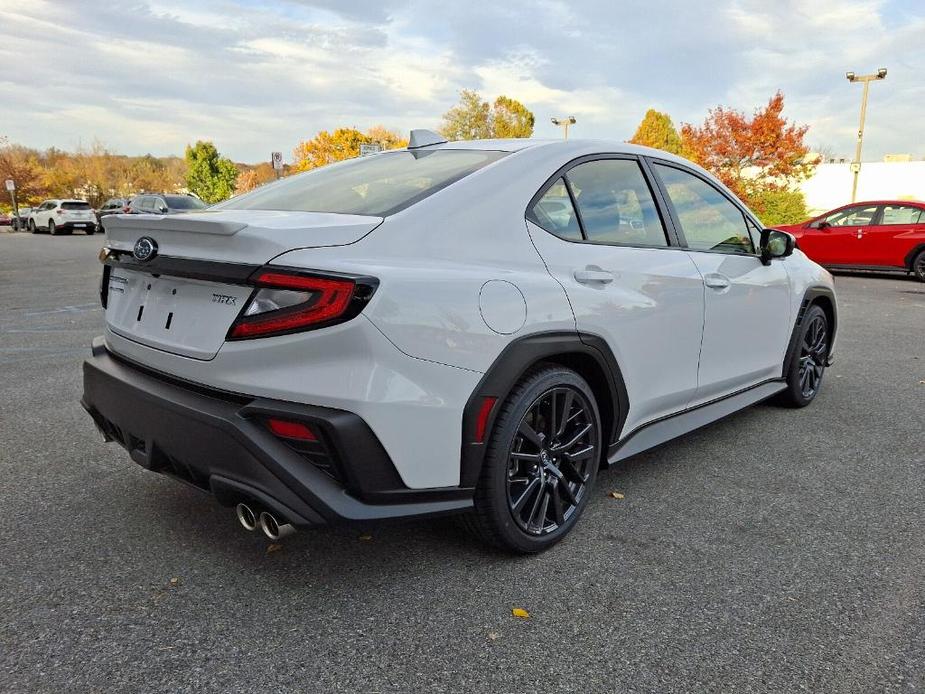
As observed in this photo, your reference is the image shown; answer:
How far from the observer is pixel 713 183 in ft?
12.8

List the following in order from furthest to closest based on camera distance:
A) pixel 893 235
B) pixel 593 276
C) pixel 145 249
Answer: pixel 893 235, pixel 593 276, pixel 145 249

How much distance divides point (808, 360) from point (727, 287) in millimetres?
1565

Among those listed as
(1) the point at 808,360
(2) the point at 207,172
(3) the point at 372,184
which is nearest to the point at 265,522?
(3) the point at 372,184

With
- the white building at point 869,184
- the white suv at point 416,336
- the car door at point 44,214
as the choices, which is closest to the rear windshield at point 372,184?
the white suv at point 416,336

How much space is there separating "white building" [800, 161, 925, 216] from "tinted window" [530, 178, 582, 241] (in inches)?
1556

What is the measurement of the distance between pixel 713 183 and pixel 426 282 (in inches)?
92.6

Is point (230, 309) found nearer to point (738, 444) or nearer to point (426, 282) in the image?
point (426, 282)

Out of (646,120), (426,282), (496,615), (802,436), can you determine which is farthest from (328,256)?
(646,120)

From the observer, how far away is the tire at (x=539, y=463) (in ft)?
8.18

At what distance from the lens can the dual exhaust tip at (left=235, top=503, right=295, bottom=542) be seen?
2.23m

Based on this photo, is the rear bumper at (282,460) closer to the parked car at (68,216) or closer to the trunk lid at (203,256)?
the trunk lid at (203,256)

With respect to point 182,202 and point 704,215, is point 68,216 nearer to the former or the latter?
point 182,202

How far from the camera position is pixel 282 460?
2121 millimetres

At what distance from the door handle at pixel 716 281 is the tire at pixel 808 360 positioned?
4.09ft
